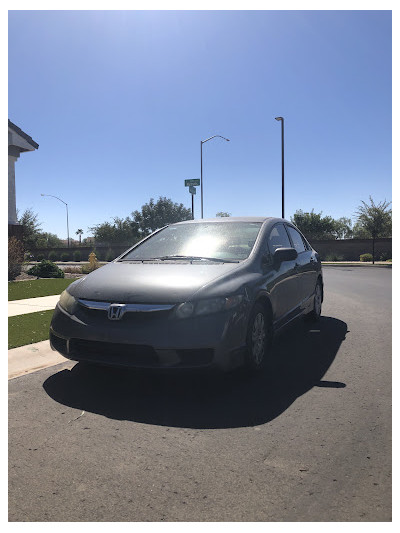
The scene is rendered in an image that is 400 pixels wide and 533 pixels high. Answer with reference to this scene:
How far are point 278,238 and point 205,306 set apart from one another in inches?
97.6

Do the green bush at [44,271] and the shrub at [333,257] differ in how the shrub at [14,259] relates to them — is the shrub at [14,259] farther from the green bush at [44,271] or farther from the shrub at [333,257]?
the shrub at [333,257]

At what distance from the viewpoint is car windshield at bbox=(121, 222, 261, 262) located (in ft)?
17.2

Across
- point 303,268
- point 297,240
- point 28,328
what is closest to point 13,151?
point 28,328

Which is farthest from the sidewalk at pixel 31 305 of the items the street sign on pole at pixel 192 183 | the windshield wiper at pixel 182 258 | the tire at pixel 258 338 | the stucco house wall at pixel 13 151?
the street sign on pole at pixel 192 183

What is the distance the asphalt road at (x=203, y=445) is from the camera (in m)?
2.48

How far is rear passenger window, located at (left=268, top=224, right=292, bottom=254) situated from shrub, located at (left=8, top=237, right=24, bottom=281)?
495 inches

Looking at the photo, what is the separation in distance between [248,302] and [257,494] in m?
1.98

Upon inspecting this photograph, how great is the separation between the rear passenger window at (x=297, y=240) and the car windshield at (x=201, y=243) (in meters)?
1.25

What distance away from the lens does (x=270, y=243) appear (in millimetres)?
5648

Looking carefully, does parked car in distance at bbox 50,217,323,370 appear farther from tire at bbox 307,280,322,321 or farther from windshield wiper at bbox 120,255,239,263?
tire at bbox 307,280,322,321

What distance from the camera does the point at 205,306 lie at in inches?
156

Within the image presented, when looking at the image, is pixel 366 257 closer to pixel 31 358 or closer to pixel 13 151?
pixel 13 151

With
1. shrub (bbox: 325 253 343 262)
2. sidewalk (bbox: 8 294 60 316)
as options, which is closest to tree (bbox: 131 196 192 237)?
shrub (bbox: 325 253 343 262)

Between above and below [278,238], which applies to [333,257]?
above
